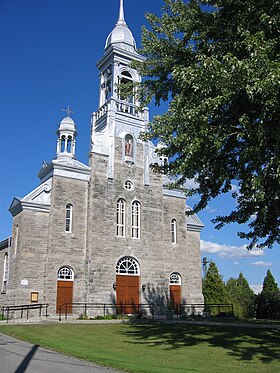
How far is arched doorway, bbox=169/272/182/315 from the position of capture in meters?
31.0

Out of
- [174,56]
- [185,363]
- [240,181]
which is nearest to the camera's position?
[185,363]

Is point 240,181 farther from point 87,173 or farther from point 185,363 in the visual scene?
point 87,173

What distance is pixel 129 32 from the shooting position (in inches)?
1353

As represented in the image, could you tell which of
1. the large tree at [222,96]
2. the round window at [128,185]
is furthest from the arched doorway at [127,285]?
the large tree at [222,96]

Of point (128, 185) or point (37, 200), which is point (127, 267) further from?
point (37, 200)

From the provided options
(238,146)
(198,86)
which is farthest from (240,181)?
(198,86)

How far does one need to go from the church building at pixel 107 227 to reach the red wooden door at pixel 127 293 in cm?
7

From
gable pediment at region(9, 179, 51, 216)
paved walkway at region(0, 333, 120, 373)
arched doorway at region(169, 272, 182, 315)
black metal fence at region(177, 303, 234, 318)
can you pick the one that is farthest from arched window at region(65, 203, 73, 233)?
paved walkway at region(0, 333, 120, 373)

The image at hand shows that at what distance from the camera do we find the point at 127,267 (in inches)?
1141

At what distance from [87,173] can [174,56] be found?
1616 cm

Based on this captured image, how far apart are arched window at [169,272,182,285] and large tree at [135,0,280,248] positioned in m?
17.3

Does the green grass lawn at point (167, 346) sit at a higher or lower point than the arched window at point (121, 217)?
lower

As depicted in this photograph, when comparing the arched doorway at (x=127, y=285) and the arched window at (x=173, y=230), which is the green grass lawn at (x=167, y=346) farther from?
the arched window at (x=173, y=230)

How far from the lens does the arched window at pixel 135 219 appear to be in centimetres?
2977
